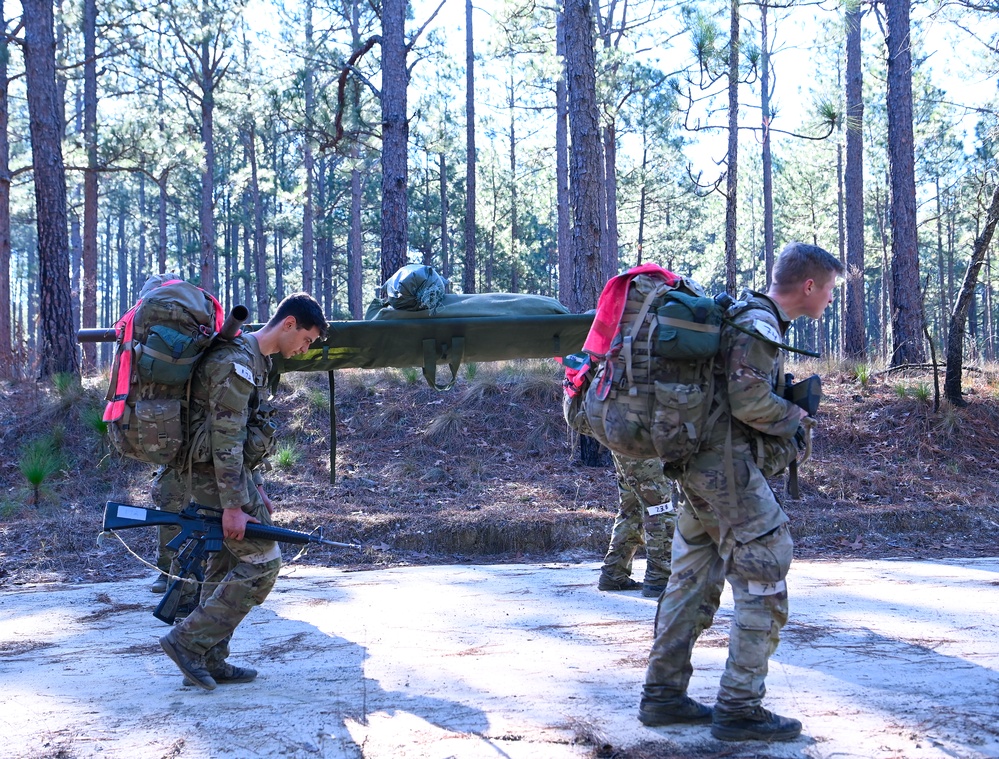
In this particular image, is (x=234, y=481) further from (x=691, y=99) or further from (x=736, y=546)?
(x=691, y=99)

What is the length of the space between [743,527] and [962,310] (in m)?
9.97

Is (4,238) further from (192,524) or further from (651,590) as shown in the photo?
(651,590)

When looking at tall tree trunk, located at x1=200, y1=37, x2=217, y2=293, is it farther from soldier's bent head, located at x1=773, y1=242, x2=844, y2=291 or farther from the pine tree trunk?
soldier's bent head, located at x1=773, y1=242, x2=844, y2=291

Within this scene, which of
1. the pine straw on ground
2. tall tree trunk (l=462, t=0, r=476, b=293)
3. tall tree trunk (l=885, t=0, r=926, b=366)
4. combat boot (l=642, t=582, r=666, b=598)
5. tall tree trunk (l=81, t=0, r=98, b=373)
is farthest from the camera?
tall tree trunk (l=462, t=0, r=476, b=293)

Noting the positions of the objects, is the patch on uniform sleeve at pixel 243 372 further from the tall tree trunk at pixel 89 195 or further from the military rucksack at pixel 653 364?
the tall tree trunk at pixel 89 195

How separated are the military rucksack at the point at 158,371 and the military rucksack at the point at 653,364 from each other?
2036 mm

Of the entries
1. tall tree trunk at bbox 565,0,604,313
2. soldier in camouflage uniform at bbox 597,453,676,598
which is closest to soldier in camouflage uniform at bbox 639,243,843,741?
soldier in camouflage uniform at bbox 597,453,676,598

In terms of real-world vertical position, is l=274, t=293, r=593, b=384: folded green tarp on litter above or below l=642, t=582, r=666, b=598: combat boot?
above

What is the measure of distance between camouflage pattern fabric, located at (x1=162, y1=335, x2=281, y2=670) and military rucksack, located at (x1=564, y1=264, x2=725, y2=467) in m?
1.70

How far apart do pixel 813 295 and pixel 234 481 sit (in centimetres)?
275

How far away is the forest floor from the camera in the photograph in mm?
3613

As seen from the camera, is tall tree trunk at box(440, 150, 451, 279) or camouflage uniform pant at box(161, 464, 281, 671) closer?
camouflage uniform pant at box(161, 464, 281, 671)

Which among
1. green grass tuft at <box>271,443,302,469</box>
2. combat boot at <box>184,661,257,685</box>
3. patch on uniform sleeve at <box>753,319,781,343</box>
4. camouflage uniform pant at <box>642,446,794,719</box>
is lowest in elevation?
combat boot at <box>184,661,257,685</box>

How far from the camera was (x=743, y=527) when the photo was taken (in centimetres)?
346
